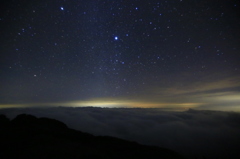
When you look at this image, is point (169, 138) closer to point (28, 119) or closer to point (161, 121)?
point (161, 121)

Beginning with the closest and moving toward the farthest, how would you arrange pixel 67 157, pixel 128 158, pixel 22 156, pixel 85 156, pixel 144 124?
pixel 22 156 < pixel 67 157 < pixel 85 156 < pixel 128 158 < pixel 144 124

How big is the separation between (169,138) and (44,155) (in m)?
168

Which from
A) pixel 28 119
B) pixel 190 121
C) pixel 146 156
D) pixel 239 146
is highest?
pixel 28 119

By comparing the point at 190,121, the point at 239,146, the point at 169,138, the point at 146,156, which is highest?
the point at 146,156

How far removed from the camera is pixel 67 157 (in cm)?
1109

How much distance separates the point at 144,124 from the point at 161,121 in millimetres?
38735

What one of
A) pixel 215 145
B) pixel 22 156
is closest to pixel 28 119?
pixel 22 156

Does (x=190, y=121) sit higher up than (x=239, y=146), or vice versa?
(x=190, y=121)

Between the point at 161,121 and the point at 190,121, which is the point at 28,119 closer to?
the point at 161,121

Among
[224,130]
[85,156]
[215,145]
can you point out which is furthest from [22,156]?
[224,130]

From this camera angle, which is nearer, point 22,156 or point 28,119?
point 22,156

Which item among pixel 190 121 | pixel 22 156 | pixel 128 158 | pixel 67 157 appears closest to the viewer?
pixel 22 156

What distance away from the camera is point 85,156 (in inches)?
480

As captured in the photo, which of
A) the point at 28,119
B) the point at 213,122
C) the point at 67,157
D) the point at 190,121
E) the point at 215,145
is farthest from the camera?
the point at 213,122
